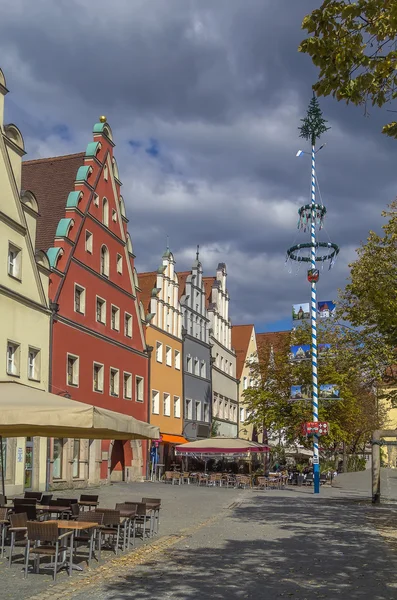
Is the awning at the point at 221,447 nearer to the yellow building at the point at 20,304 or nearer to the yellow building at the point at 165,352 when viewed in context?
the yellow building at the point at 165,352

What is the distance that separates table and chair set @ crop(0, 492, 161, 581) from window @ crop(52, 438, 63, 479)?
47.2ft

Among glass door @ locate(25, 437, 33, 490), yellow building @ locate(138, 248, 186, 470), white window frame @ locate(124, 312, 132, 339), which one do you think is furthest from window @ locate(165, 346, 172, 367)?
glass door @ locate(25, 437, 33, 490)

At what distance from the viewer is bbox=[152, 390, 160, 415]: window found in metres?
45.0

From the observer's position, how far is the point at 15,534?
12.8 m

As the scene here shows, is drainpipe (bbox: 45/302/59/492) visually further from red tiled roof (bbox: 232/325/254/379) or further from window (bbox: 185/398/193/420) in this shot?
red tiled roof (bbox: 232/325/254/379)

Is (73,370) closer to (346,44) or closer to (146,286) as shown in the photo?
(146,286)

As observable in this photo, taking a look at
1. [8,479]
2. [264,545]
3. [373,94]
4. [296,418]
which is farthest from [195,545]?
[296,418]

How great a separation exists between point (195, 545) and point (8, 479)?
45.5ft

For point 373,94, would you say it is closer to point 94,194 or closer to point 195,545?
point 195,545

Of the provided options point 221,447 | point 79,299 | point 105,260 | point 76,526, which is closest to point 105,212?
point 105,260

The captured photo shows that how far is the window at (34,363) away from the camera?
96.5 ft

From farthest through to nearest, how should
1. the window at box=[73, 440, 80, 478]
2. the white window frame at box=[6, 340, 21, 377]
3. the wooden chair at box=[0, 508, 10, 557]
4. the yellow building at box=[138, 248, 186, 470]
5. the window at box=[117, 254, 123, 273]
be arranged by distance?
1. the yellow building at box=[138, 248, 186, 470]
2. the window at box=[117, 254, 123, 273]
3. the window at box=[73, 440, 80, 478]
4. the white window frame at box=[6, 340, 21, 377]
5. the wooden chair at box=[0, 508, 10, 557]

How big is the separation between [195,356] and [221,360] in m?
7.64

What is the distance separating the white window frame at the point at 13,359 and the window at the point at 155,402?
17456 millimetres
